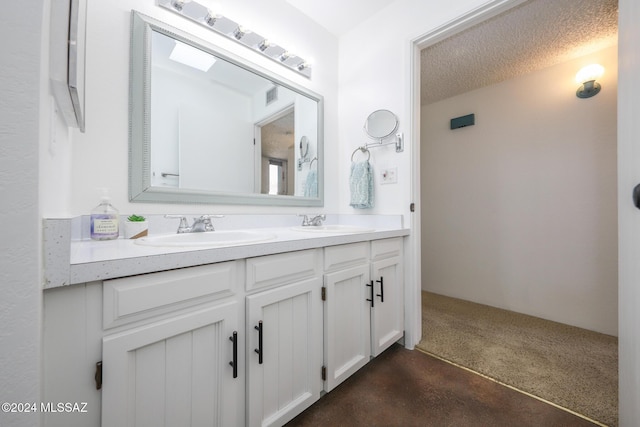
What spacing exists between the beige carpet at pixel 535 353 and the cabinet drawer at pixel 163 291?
1434 mm

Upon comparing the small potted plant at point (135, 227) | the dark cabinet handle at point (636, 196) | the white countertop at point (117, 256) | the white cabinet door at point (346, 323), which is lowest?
the white cabinet door at point (346, 323)

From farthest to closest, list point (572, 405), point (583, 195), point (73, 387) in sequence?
point (583, 195), point (572, 405), point (73, 387)

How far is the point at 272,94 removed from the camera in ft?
5.16

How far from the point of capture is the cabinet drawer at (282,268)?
2.75ft

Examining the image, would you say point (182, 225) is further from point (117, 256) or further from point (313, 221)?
point (313, 221)

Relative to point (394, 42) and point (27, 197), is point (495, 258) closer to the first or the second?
point (394, 42)

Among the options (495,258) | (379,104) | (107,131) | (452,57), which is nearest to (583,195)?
(495,258)

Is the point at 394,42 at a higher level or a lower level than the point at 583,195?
higher

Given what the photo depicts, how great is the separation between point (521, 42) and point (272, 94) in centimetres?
183

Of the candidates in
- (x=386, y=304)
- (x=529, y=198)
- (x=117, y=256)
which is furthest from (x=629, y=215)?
(x=529, y=198)

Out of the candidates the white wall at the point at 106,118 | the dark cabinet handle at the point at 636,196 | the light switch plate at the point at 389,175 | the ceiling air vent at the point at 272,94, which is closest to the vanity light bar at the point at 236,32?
the white wall at the point at 106,118

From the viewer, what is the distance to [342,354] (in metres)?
1.17

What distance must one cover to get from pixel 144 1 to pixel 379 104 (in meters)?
1.38

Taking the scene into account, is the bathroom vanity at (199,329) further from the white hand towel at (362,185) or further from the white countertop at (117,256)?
the white hand towel at (362,185)
